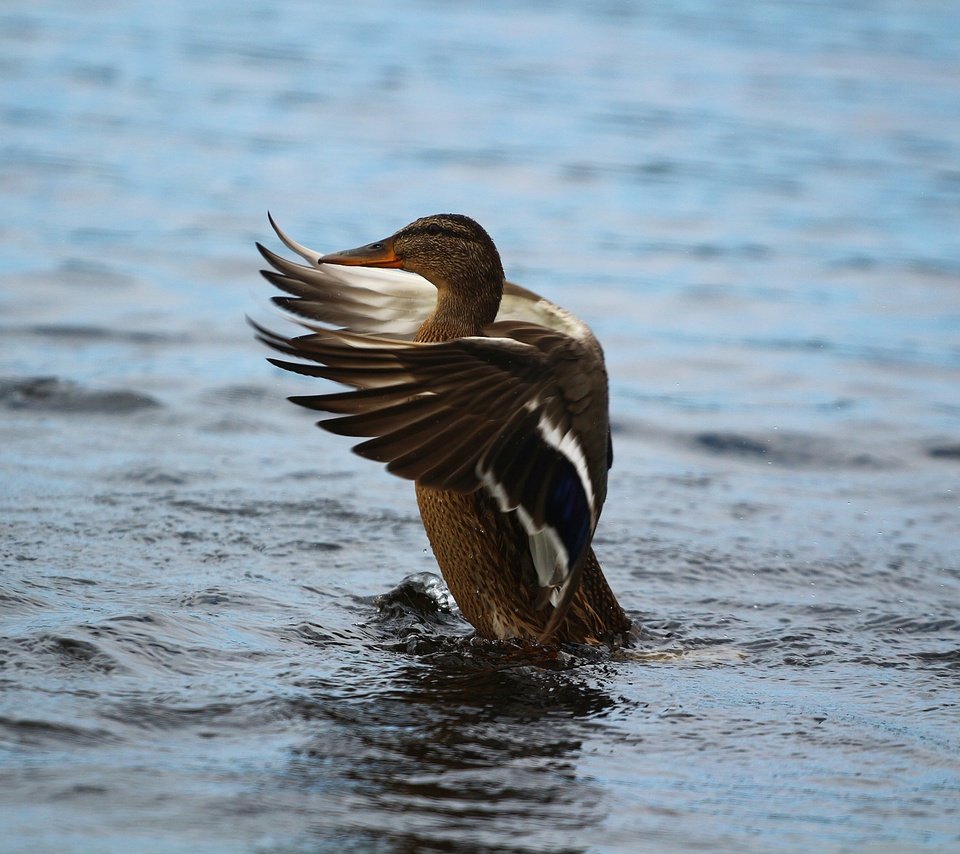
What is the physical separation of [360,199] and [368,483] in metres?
6.86

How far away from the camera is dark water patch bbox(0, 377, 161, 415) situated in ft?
26.1

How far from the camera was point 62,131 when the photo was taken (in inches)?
608

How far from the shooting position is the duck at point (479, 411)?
451cm

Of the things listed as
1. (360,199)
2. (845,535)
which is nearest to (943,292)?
(360,199)

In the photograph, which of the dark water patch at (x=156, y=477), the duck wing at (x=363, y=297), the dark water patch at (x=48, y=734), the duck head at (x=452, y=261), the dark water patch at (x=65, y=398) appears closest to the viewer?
the dark water patch at (x=48, y=734)

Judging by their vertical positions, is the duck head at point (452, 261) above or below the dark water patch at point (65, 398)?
above

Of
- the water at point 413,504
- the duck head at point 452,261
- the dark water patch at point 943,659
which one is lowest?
the dark water patch at point 943,659

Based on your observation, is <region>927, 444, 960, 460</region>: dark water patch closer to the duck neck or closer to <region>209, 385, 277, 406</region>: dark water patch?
<region>209, 385, 277, 406</region>: dark water patch

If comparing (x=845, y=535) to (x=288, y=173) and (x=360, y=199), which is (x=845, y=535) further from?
(x=288, y=173)

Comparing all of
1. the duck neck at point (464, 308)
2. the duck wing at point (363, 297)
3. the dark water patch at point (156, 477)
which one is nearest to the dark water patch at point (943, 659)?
the duck wing at point (363, 297)

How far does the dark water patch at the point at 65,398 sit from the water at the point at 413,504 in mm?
32

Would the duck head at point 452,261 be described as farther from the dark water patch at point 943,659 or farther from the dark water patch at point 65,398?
the dark water patch at point 65,398

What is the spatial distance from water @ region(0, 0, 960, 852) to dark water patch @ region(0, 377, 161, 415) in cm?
3

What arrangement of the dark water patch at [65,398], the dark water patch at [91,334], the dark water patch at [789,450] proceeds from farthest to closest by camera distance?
the dark water patch at [91,334] → the dark water patch at [789,450] → the dark water patch at [65,398]
